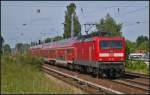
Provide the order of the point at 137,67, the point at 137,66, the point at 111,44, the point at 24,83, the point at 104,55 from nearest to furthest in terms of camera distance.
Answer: the point at 24,83, the point at 104,55, the point at 111,44, the point at 137,67, the point at 137,66

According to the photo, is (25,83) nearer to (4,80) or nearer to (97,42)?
(4,80)

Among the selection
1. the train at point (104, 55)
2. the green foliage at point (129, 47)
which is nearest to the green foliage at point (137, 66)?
the green foliage at point (129, 47)

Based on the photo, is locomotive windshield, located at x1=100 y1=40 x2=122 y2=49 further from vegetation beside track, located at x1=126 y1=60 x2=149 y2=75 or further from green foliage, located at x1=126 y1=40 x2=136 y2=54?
green foliage, located at x1=126 y1=40 x2=136 y2=54

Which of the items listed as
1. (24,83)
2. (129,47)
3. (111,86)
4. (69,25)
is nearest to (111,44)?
(111,86)

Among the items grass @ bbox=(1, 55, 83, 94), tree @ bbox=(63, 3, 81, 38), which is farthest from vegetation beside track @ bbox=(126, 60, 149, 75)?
→ tree @ bbox=(63, 3, 81, 38)

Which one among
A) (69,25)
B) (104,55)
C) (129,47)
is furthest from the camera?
(69,25)

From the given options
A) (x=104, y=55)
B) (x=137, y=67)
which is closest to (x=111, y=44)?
(x=104, y=55)

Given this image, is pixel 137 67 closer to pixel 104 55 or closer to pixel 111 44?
pixel 111 44

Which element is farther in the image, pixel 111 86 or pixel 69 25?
pixel 69 25

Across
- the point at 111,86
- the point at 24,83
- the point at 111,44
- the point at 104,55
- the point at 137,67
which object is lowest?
the point at 111,86

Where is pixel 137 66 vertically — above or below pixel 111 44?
below

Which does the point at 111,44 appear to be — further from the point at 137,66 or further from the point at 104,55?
the point at 137,66

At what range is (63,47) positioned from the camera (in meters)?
46.6

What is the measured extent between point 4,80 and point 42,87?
306cm
